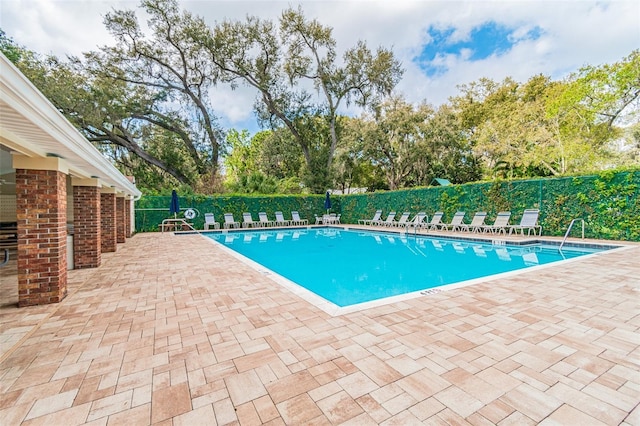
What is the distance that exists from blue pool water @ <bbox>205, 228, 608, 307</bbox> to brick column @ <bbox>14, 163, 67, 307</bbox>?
3790 mm

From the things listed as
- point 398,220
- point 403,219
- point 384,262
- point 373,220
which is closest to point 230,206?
point 373,220

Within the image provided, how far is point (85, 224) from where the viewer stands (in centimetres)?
620

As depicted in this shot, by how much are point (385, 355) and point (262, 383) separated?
1.03 metres

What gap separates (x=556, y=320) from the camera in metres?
3.22

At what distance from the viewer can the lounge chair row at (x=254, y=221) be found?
636 inches

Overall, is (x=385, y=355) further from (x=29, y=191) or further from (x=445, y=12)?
(x=445, y=12)

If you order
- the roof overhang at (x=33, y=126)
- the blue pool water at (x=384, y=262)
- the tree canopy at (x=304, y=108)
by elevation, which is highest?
the tree canopy at (x=304, y=108)

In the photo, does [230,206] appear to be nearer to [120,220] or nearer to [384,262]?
[120,220]

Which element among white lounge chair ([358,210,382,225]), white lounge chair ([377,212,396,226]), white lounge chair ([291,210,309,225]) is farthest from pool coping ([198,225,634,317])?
white lounge chair ([291,210,309,225])

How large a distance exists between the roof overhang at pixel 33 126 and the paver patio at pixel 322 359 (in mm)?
1921

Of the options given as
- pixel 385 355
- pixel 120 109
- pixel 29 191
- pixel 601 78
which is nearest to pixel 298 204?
pixel 120 109

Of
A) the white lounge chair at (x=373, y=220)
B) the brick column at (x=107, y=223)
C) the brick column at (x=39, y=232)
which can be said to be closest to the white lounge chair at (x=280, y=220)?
the white lounge chair at (x=373, y=220)

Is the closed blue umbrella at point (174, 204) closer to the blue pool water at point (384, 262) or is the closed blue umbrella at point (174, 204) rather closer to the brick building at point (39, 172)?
the blue pool water at point (384, 262)

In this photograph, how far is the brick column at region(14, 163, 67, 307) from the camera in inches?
150
